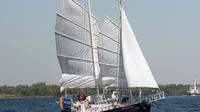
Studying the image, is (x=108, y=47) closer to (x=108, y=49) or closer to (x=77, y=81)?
(x=108, y=49)

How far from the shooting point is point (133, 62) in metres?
54.3

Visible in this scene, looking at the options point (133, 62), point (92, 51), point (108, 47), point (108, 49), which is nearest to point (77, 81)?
point (92, 51)

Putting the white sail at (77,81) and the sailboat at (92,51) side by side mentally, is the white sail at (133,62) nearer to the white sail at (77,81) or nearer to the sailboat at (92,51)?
the sailboat at (92,51)

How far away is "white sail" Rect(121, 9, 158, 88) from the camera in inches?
2101

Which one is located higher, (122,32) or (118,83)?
(122,32)

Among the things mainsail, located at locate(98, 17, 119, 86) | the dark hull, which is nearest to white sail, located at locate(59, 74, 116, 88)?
mainsail, located at locate(98, 17, 119, 86)

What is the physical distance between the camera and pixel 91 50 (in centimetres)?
5766

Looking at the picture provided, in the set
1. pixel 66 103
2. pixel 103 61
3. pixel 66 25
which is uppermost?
pixel 66 25

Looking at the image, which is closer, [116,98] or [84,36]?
[116,98]

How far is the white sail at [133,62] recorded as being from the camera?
2101 inches

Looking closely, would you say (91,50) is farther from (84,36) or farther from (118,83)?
(118,83)

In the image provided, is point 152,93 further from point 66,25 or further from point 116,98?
point 66,25

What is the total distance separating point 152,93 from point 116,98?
345 centimetres

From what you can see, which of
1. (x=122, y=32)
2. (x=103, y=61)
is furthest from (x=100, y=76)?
(x=122, y=32)
